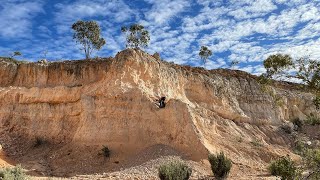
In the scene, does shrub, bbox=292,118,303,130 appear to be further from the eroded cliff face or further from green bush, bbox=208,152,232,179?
green bush, bbox=208,152,232,179

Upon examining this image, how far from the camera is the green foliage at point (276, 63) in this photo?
45.5 feet

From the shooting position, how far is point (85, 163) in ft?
69.6

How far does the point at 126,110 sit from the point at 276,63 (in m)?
12.2

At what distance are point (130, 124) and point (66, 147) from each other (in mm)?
4460

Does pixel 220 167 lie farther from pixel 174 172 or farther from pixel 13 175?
pixel 13 175

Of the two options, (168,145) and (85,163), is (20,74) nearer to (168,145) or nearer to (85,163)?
(85,163)

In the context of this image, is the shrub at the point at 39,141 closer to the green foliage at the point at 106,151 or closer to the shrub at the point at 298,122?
the green foliage at the point at 106,151

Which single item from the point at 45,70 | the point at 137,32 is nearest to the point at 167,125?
the point at 45,70

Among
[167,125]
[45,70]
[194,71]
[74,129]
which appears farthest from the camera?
[194,71]

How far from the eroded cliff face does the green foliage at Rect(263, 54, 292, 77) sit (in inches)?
317

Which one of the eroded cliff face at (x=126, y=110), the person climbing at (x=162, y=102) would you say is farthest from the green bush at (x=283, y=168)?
the person climbing at (x=162, y=102)

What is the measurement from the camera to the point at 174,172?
1641 centimetres

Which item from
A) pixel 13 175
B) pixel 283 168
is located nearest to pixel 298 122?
pixel 283 168

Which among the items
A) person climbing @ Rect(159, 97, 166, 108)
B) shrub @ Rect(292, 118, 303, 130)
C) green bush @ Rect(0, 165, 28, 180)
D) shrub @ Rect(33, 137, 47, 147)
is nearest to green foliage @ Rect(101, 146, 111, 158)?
person climbing @ Rect(159, 97, 166, 108)
